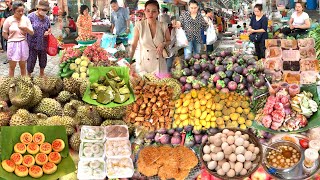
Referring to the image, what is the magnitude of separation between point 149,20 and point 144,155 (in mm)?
952

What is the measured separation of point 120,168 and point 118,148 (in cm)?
14

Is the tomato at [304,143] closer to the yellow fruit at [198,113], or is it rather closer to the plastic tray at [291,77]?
the plastic tray at [291,77]

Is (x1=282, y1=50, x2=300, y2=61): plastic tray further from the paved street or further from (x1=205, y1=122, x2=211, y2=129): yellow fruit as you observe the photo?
the paved street

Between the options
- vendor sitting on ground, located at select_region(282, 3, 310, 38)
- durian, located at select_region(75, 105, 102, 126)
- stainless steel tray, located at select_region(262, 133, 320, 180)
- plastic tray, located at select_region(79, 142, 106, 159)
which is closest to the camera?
stainless steel tray, located at select_region(262, 133, 320, 180)

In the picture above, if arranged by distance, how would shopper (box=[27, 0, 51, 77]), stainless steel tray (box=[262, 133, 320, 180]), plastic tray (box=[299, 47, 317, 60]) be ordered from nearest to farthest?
stainless steel tray (box=[262, 133, 320, 180]) → shopper (box=[27, 0, 51, 77]) → plastic tray (box=[299, 47, 317, 60])

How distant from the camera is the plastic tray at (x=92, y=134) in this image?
2.93 metres

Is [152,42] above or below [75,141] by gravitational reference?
above

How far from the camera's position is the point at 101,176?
9.29 ft

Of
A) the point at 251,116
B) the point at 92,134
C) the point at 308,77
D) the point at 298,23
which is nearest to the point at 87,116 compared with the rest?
the point at 92,134

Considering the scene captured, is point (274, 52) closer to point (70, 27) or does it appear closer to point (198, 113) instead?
point (198, 113)

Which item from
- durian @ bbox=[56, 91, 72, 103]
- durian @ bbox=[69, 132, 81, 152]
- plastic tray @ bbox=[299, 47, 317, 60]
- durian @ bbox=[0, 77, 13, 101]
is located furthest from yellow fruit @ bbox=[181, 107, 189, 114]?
durian @ bbox=[0, 77, 13, 101]

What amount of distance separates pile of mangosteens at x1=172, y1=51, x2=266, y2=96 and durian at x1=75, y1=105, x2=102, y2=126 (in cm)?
61

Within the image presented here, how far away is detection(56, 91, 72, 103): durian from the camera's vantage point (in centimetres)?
312

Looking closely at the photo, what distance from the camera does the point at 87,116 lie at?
3.00m
